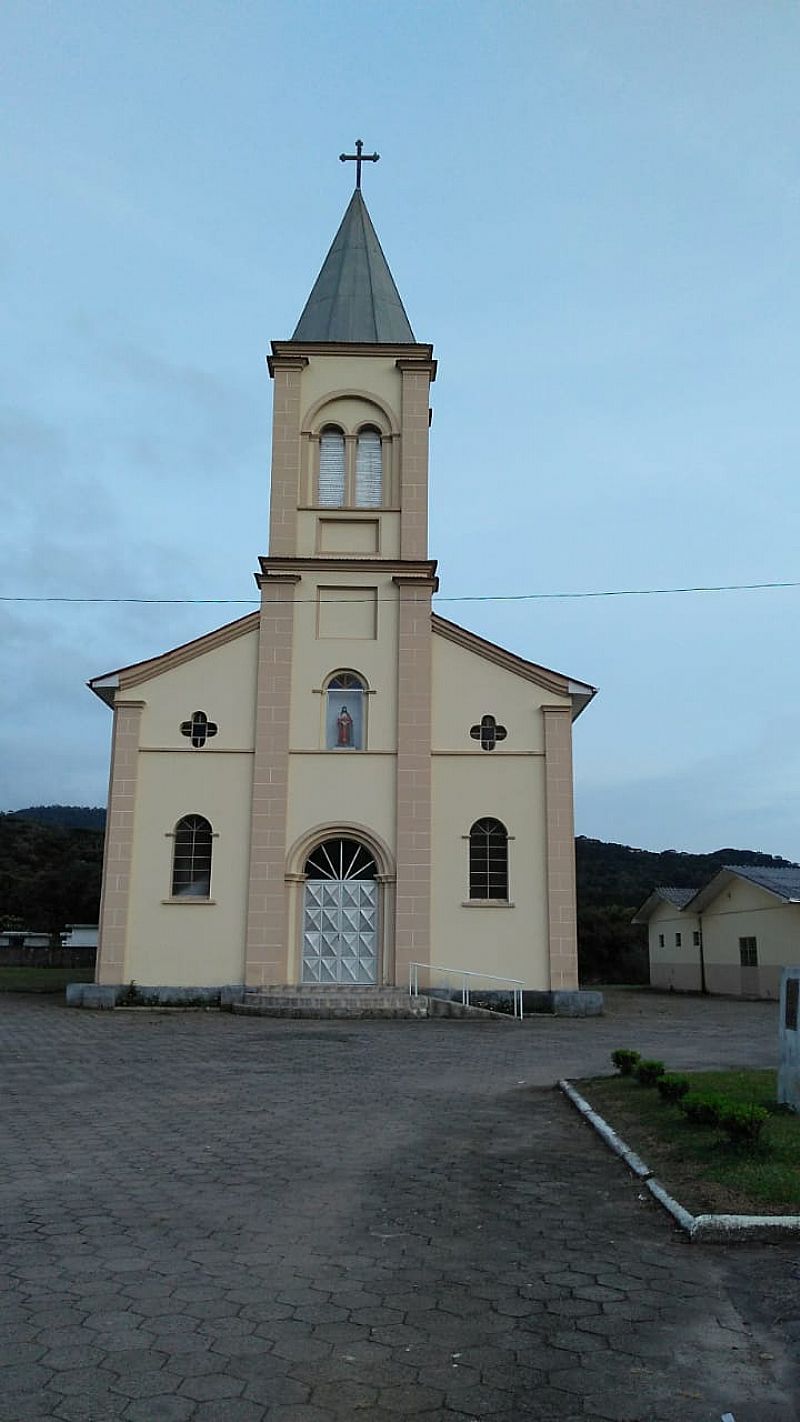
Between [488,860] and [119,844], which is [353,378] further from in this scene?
[119,844]

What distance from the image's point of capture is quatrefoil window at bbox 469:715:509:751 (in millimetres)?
22031

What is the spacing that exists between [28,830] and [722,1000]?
49.9 meters

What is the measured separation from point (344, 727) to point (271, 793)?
6.81ft

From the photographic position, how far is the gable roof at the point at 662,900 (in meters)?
36.0

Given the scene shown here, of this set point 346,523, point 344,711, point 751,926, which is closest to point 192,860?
point 344,711

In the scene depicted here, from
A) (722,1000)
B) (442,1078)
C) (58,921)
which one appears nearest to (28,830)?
(58,921)

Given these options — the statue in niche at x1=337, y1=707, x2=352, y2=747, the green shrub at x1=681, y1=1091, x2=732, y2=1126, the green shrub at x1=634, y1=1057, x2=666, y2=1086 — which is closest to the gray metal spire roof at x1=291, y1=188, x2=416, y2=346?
the statue in niche at x1=337, y1=707, x2=352, y2=747

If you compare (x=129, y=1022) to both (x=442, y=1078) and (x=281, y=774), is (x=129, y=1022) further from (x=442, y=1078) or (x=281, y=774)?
(x=442, y=1078)

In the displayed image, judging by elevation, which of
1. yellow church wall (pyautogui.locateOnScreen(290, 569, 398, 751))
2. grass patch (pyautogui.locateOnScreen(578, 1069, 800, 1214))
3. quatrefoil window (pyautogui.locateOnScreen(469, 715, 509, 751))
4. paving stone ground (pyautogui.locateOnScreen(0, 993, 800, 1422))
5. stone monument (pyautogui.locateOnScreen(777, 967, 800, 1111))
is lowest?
paving stone ground (pyautogui.locateOnScreen(0, 993, 800, 1422))

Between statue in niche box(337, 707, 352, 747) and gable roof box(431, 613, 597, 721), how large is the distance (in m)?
2.52

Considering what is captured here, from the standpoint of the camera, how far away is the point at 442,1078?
1176cm

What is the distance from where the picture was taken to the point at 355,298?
2534cm

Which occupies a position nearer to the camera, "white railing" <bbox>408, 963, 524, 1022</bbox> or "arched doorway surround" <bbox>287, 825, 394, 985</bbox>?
"white railing" <bbox>408, 963, 524, 1022</bbox>

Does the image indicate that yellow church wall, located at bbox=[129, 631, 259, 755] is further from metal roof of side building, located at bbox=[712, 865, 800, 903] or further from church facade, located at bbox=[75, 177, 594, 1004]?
metal roof of side building, located at bbox=[712, 865, 800, 903]
